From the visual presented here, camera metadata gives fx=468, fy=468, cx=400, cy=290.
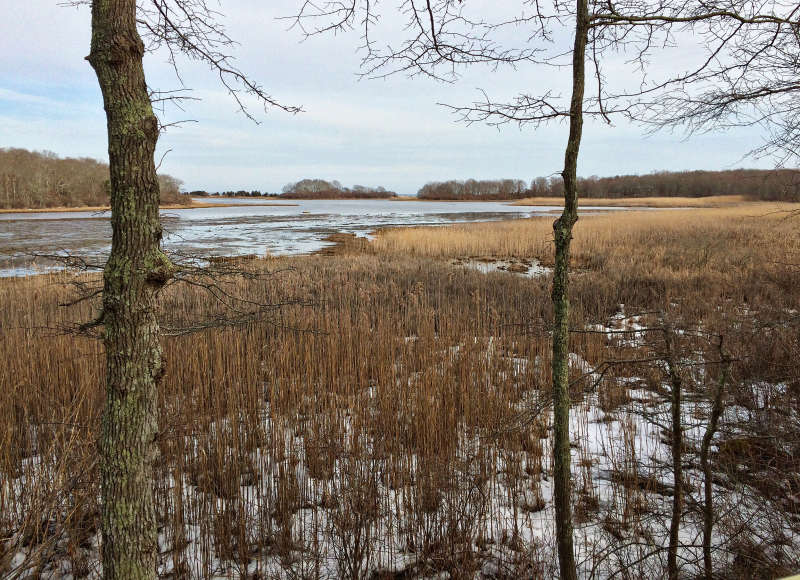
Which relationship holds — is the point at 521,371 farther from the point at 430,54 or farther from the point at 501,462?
the point at 430,54

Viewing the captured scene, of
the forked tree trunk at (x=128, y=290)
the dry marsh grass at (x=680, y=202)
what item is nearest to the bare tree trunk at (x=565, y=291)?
the forked tree trunk at (x=128, y=290)

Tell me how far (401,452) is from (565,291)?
2.14 m

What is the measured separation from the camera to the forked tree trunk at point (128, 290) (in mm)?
1822

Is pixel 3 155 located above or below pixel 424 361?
above

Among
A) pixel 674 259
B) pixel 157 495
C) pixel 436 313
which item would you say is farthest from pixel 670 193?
pixel 157 495

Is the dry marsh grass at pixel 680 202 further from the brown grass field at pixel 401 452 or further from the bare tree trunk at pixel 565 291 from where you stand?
the bare tree trunk at pixel 565 291

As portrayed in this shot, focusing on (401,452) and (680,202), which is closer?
(401,452)

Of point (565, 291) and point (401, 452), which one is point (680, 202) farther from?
point (565, 291)

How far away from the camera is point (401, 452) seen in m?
3.72

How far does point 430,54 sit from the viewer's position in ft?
9.14

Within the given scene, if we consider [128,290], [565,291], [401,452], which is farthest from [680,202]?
[128,290]

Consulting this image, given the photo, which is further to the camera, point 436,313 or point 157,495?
point 436,313

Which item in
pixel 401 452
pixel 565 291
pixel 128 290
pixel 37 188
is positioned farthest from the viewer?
pixel 37 188

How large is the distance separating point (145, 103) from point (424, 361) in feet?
13.3
